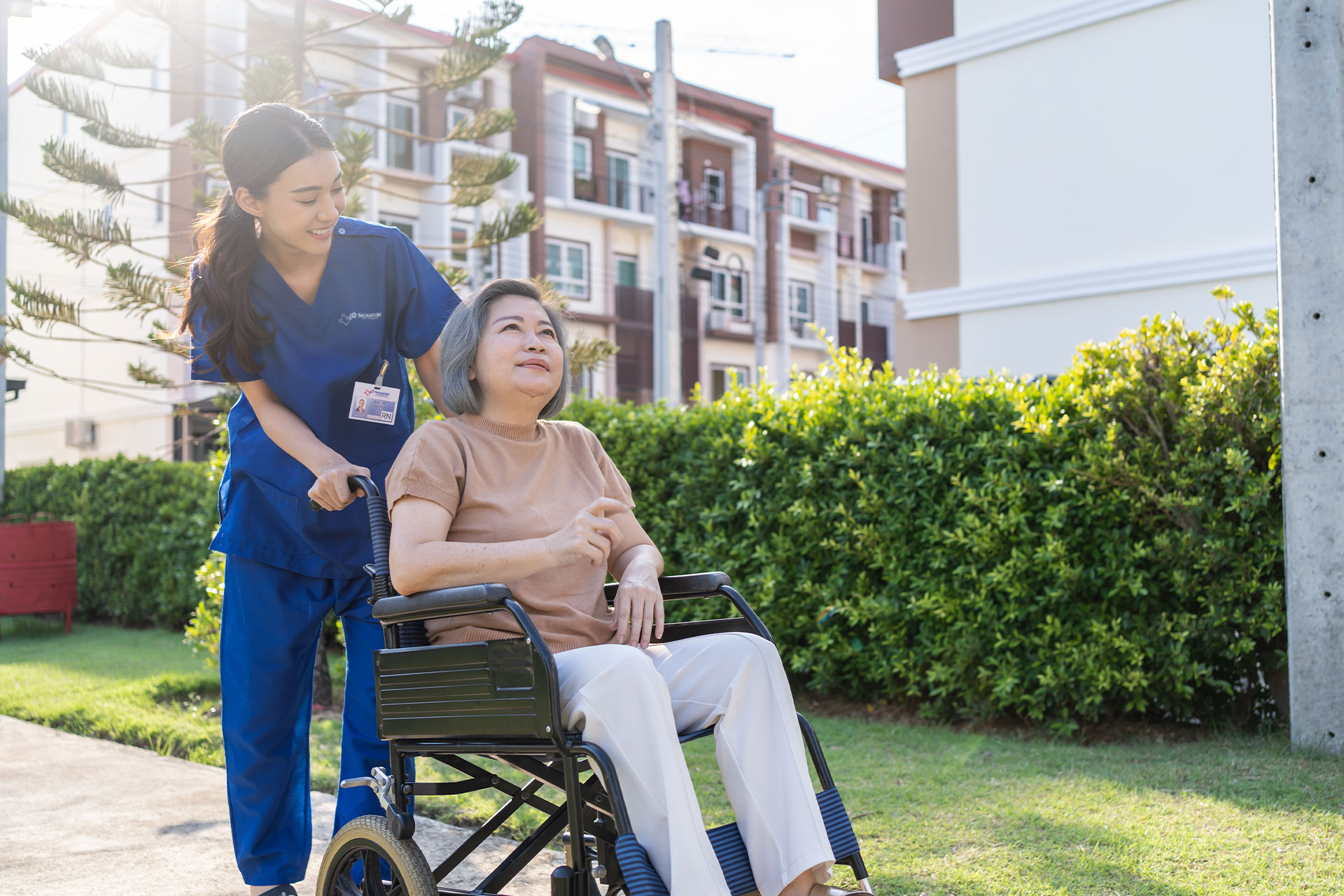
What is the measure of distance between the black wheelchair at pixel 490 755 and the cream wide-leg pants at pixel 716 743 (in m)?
0.05

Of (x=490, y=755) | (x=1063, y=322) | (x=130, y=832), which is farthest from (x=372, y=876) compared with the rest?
(x=1063, y=322)

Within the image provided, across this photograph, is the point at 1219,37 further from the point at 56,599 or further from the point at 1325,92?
the point at 56,599

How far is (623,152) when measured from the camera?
98.4 ft

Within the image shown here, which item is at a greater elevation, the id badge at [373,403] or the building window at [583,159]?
the building window at [583,159]

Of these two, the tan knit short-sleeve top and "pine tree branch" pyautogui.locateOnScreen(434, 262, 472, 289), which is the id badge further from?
"pine tree branch" pyautogui.locateOnScreen(434, 262, 472, 289)

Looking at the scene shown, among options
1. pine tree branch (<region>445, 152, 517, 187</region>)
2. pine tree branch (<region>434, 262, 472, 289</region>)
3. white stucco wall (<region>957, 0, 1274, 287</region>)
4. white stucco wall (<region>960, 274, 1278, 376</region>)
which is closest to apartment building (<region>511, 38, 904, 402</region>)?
white stucco wall (<region>957, 0, 1274, 287</region>)

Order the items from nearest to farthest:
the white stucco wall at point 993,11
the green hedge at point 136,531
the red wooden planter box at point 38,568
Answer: the red wooden planter box at point 38,568
the green hedge at point 136,531
the white stucco wall at point 993,11

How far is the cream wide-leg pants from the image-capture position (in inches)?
75.5

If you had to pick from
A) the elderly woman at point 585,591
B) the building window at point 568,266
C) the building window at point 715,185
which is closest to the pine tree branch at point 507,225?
the elderly woman at point 585,591

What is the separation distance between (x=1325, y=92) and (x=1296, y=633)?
2004 mm

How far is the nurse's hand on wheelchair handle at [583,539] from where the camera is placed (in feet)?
7.06

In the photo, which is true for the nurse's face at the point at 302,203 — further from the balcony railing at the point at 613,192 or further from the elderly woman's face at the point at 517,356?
the balcony railing at the point at 613,192

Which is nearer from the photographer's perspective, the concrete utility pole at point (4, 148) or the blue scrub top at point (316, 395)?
the blue scrub top at point (316, 395)

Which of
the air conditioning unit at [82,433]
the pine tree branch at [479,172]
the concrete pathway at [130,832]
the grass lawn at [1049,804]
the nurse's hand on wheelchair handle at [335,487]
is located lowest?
the concrete pathway at [130,832]
